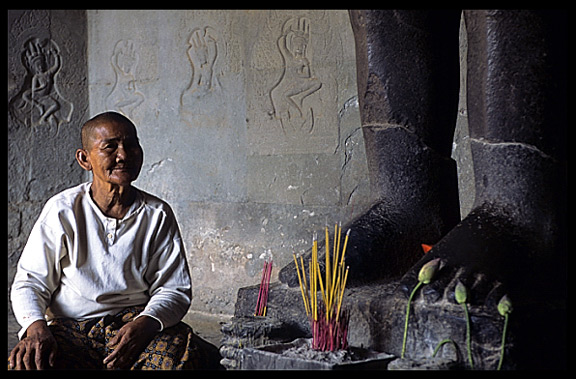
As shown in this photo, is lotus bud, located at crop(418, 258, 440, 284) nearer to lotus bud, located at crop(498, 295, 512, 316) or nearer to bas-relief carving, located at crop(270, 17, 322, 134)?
lotus bud, located at crop(498, 295, 512, 316)

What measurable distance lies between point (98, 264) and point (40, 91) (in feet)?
8.74

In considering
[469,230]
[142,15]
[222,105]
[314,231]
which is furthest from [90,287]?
[142,15]

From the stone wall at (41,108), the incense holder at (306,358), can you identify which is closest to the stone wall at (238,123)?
the stone wall at (41,108)

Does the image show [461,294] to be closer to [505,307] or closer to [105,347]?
[505,307]

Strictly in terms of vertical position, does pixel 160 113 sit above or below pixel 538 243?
above

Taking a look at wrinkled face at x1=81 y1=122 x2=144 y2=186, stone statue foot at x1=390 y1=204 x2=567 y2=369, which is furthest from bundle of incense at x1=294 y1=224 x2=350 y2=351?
wrinkled face at x1=81 y1=122 x2=144 y2=186

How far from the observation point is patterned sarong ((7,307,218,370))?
2.11 m

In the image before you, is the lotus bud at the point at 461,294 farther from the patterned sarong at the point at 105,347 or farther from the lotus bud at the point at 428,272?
the patterned sarong at the point at 105,347

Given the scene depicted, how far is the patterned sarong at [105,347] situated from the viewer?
211cm

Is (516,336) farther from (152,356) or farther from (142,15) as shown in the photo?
(142,15)

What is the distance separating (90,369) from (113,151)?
57 centimetres

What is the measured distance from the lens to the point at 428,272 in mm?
A: 2033

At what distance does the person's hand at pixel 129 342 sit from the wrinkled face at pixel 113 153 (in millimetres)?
387

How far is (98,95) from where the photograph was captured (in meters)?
4.73
